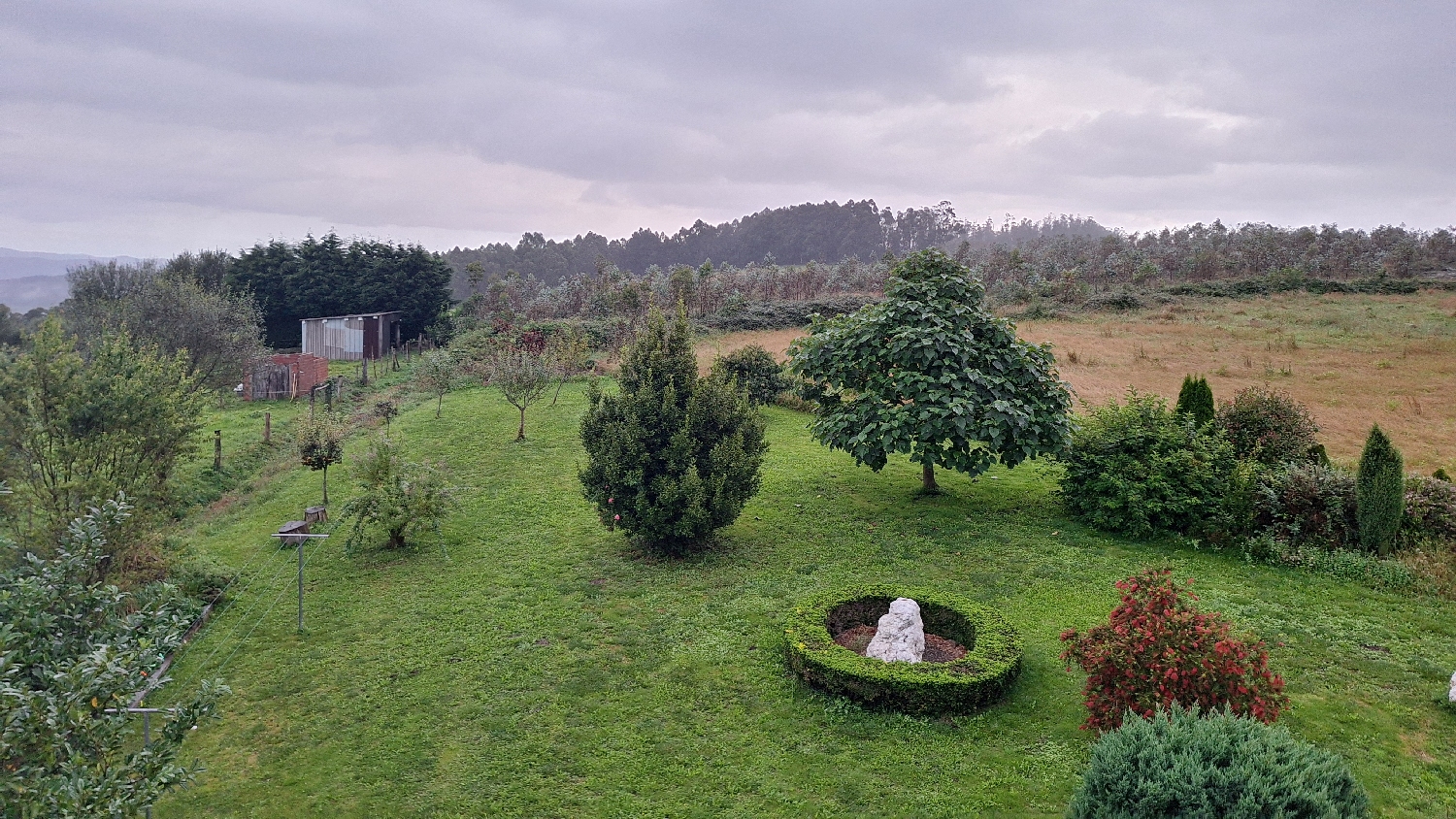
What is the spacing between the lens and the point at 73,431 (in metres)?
11.8

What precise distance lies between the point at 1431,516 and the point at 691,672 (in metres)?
11.2

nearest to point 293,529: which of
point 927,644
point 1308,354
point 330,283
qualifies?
point 927,644

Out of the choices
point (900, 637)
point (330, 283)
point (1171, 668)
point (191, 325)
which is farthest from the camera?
point (330, 283)

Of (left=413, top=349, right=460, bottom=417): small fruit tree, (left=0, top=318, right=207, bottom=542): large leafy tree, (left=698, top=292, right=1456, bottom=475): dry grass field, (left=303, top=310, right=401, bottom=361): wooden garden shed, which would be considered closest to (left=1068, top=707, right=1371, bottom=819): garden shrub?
(left=0, top=318, right=207, bottom=542): large leafy tree

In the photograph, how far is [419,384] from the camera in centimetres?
3158

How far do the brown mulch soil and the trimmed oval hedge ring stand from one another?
3.8 inches

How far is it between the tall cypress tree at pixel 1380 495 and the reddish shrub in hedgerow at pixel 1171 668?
621 centimetres

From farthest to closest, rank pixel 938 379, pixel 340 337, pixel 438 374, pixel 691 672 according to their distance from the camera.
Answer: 1. pixel 340 337
2. pixel 438 374
3. pixel 938 379
4. pixel 691 672

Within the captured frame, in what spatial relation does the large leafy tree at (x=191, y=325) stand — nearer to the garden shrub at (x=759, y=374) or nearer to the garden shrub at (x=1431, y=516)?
the garden shrub at (x=759, y=374)

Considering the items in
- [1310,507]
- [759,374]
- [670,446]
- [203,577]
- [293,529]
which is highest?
[759,374]

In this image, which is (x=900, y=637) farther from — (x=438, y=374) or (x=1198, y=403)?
(x=438, y=374)

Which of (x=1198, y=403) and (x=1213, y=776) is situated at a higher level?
(x=1198, y=403)

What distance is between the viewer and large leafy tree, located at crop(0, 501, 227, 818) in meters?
4.31

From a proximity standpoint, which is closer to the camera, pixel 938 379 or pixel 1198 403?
pixel 938 379
